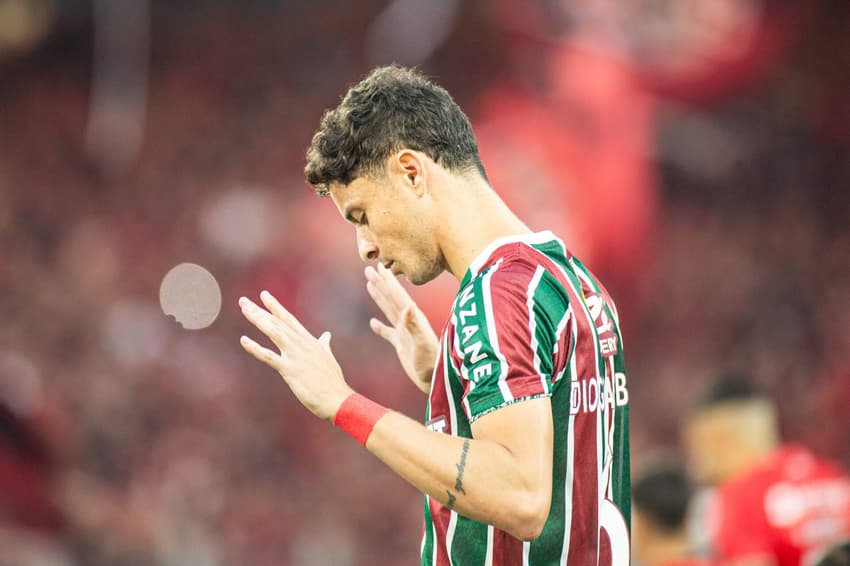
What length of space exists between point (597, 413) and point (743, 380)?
3.67 metres

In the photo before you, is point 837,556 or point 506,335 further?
point 837,556

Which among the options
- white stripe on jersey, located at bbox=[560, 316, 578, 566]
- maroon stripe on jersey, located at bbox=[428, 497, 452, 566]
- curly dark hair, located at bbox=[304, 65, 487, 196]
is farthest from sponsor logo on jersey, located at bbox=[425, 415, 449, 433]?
curly dark hair, located at bbox=[304, 65, 487, 196]

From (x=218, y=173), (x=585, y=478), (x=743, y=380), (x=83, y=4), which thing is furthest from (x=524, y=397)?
(x=83, y=4)

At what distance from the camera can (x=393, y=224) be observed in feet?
7.57

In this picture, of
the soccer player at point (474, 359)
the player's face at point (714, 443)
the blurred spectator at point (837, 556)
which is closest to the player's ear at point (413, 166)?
the soccer player at point (474, 359)

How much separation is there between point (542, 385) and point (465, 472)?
0.21 metres

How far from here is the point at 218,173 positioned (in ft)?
38.8

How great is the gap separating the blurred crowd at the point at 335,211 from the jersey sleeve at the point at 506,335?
324 inches

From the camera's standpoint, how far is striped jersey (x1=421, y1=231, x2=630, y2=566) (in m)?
1.98

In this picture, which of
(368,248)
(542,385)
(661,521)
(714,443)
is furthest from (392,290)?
(714,443)

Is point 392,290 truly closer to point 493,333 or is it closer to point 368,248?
point 368,248

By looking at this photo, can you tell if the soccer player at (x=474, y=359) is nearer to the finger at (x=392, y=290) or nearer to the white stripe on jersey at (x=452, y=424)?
the white stripe on jersey at (x=452, y=424)

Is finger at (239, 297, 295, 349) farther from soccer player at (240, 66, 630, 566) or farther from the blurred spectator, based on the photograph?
the blurred spectator

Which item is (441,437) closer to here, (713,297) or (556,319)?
(556,319)
